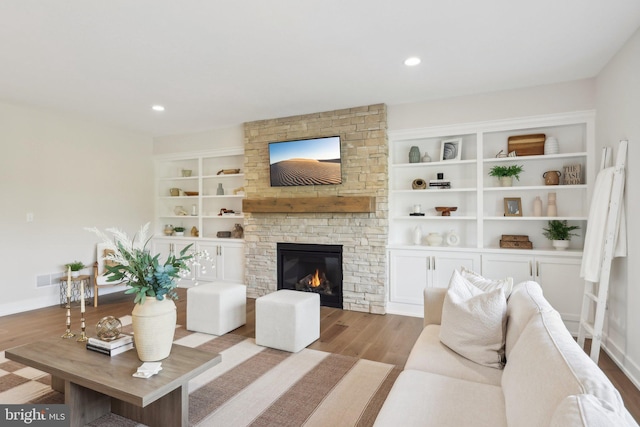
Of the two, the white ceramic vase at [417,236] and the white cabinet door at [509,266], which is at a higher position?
the white ceramic vase at [417,236]

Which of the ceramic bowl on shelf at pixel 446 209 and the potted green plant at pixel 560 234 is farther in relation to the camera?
the ceramic bowl on shelf at pixel 446 209

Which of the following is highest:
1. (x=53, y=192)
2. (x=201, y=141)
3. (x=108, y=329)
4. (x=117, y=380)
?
(x=201, y=141)

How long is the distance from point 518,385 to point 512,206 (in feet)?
10.4

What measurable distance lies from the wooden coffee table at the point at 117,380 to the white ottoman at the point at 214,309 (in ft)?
4.42

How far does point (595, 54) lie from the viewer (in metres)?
3.04

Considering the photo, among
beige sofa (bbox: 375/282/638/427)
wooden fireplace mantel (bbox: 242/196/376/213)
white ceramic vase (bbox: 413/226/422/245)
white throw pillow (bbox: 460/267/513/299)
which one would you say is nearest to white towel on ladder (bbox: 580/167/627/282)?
white throw pillow (bbox: 460/267/513/299)

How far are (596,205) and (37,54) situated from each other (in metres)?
4.94

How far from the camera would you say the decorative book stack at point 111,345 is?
2.14 m

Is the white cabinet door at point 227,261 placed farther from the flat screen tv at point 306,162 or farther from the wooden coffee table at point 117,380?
the wooden coffee table at point 117,380

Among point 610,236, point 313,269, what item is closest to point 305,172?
point 313,269

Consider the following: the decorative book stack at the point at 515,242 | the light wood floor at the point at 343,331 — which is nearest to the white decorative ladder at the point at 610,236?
the light wood floor at the point at 343,331

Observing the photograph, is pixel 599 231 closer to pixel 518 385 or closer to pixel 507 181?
pixel 507 181

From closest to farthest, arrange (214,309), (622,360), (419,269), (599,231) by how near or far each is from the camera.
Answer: (622,360), (599,231), (214,309), (419,269)

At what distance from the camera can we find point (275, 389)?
2.50m
